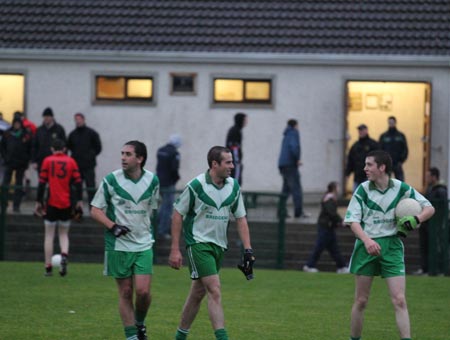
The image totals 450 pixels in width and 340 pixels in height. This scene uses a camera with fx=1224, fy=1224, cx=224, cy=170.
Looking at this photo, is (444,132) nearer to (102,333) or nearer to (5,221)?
(5,221)

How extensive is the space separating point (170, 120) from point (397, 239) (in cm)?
1559

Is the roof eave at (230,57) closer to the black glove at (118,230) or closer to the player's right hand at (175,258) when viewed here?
the black glove at (118,230)

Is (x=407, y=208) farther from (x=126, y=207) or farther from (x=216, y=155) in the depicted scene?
(x=126, y=207)

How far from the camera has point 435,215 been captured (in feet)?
66.5

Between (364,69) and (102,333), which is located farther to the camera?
(364,69)

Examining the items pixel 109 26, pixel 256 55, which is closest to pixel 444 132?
pixel 256 55

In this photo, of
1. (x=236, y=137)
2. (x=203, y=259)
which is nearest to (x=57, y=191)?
(x=236, y=137)

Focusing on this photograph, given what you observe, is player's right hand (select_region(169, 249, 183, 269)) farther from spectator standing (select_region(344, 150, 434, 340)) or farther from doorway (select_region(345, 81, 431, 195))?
doorway (select_region(345, 81, 431, 195))

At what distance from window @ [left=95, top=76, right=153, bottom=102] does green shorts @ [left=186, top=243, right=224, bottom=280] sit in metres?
15.6

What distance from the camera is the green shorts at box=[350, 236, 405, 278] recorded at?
1107cm

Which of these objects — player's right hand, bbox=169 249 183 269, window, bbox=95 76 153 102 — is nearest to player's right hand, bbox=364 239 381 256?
player's right hand, bbox=169 249 183 269

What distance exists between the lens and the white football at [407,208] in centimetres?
1099

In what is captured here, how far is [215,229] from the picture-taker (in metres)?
11.2

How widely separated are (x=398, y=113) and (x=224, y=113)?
12.3 feet
